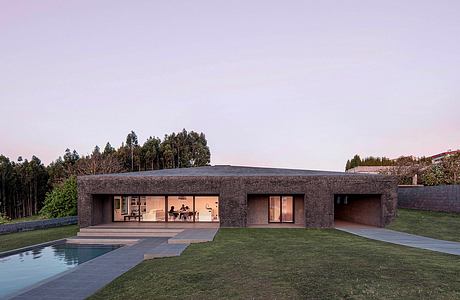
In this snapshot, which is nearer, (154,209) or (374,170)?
(154,209)

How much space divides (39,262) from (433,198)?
21512 mm

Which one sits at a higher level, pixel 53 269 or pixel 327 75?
pixel 327 75

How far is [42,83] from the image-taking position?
20.6 m

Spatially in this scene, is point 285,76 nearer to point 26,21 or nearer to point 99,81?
point 99,81

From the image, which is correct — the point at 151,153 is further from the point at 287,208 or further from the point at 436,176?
the point at 436,176

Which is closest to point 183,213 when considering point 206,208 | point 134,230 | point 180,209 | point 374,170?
point 180,209

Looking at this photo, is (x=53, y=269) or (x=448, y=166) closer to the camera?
(x=53, y=269)

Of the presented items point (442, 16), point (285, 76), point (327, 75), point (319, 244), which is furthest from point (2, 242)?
point (442, 16)

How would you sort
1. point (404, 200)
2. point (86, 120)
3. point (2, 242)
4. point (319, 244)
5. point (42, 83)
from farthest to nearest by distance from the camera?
point (86, 120) → point (404, 200) → point (42, 83) → point (2, 242) → point (319, 244)

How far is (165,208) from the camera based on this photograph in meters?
19.0

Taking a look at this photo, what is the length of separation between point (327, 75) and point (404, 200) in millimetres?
11316

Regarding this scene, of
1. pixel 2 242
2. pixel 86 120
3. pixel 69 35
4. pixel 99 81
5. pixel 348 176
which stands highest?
pixel 69 35

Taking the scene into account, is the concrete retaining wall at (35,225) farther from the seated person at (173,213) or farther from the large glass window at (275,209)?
the large glass window at (275,209)

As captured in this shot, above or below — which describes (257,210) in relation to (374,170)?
below
